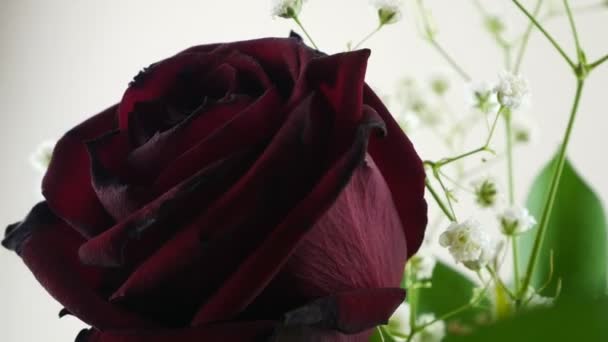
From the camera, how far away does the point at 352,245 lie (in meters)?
0.22

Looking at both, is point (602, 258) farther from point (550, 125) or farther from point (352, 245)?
point (550, 125)

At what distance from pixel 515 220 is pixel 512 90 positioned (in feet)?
0.18

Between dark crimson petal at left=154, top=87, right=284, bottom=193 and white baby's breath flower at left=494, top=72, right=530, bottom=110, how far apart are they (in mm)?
149

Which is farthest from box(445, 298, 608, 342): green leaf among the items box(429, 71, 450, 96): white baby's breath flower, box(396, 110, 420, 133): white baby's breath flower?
box(429, 71, 450, 96): white baby's breath flower

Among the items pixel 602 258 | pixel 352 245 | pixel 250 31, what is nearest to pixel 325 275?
pixel 352 245

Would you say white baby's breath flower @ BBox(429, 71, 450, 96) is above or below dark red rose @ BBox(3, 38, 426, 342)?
below

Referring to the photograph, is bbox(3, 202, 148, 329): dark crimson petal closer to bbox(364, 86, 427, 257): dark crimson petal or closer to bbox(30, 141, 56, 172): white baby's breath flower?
bbox(364, 86, 427, 257): dark crimson petal

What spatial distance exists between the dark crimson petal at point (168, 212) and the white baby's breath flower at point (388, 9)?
0.57ft

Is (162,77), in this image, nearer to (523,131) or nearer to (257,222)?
(257,222)

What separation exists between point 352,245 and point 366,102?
50 millimetres

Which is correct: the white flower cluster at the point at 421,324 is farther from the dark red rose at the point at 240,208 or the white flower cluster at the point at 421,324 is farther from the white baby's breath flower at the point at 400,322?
the dark red rose at the point at 240,208

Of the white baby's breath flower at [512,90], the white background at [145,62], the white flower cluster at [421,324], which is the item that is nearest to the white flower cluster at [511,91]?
the white baby's breath flower at [512,90]

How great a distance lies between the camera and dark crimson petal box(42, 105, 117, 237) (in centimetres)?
25

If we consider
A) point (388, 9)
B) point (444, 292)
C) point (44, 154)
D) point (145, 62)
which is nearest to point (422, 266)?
point (444, 292)
